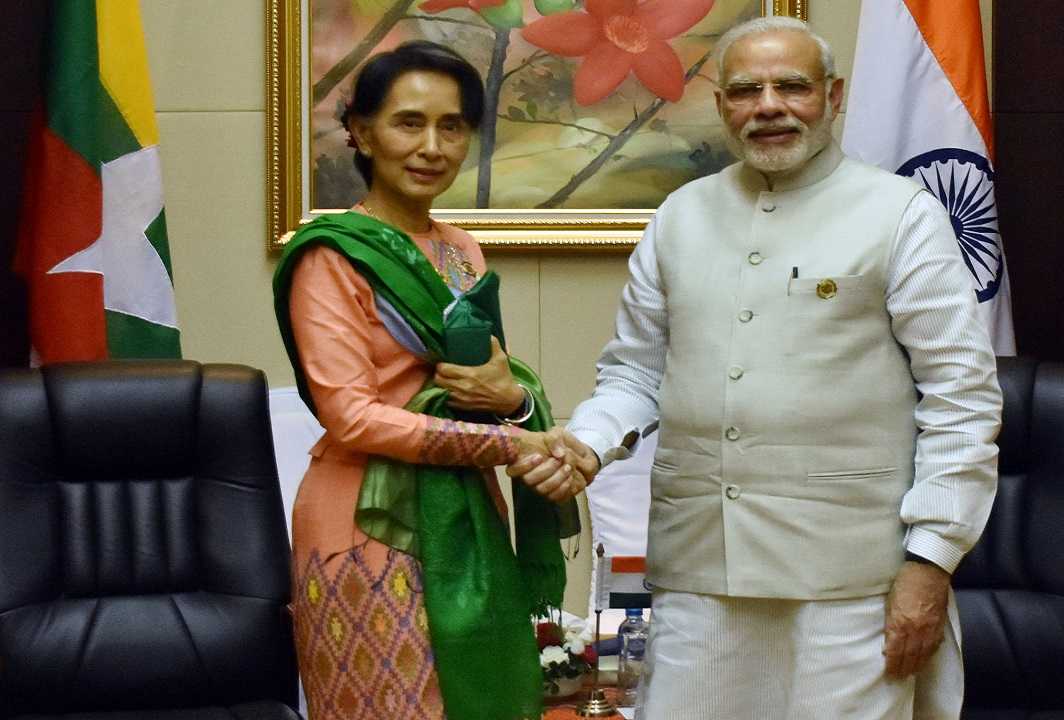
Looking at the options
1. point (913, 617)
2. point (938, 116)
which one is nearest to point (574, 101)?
point (938, 116)

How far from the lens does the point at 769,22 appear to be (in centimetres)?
220

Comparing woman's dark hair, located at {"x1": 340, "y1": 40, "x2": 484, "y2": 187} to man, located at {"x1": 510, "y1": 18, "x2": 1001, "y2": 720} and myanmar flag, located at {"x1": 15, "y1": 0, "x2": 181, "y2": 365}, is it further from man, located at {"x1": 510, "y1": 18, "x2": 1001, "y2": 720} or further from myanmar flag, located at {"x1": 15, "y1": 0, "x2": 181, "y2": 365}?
myanmar flag, located at {"x1": 15, "y1": 0, "x2": 181, "y2": 365}

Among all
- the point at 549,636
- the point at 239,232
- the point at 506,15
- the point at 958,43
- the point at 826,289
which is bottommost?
the point at 549,636

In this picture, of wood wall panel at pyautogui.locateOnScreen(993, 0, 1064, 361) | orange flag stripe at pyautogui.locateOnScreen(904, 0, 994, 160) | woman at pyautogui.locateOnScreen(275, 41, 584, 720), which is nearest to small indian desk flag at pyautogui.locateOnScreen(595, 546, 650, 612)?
woman at pyautogui.locateOnScreen(275, 41, 584, 720)

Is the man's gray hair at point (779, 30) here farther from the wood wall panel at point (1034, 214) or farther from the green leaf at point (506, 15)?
the wood wall panel at point (1034, 214)

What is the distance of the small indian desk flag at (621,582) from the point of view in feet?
9.18

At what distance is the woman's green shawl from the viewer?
1.97 metres

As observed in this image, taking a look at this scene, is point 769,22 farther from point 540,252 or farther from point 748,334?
point 540,252

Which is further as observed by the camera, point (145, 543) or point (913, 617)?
point (145, 543)

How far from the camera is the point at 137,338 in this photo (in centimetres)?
333

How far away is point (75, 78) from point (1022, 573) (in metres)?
2.44

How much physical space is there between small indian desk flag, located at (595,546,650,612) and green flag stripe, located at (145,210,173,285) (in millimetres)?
1345

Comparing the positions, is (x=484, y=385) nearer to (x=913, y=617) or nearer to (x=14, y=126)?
(x=913, y=617)

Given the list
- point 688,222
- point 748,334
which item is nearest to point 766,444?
point 748,334
